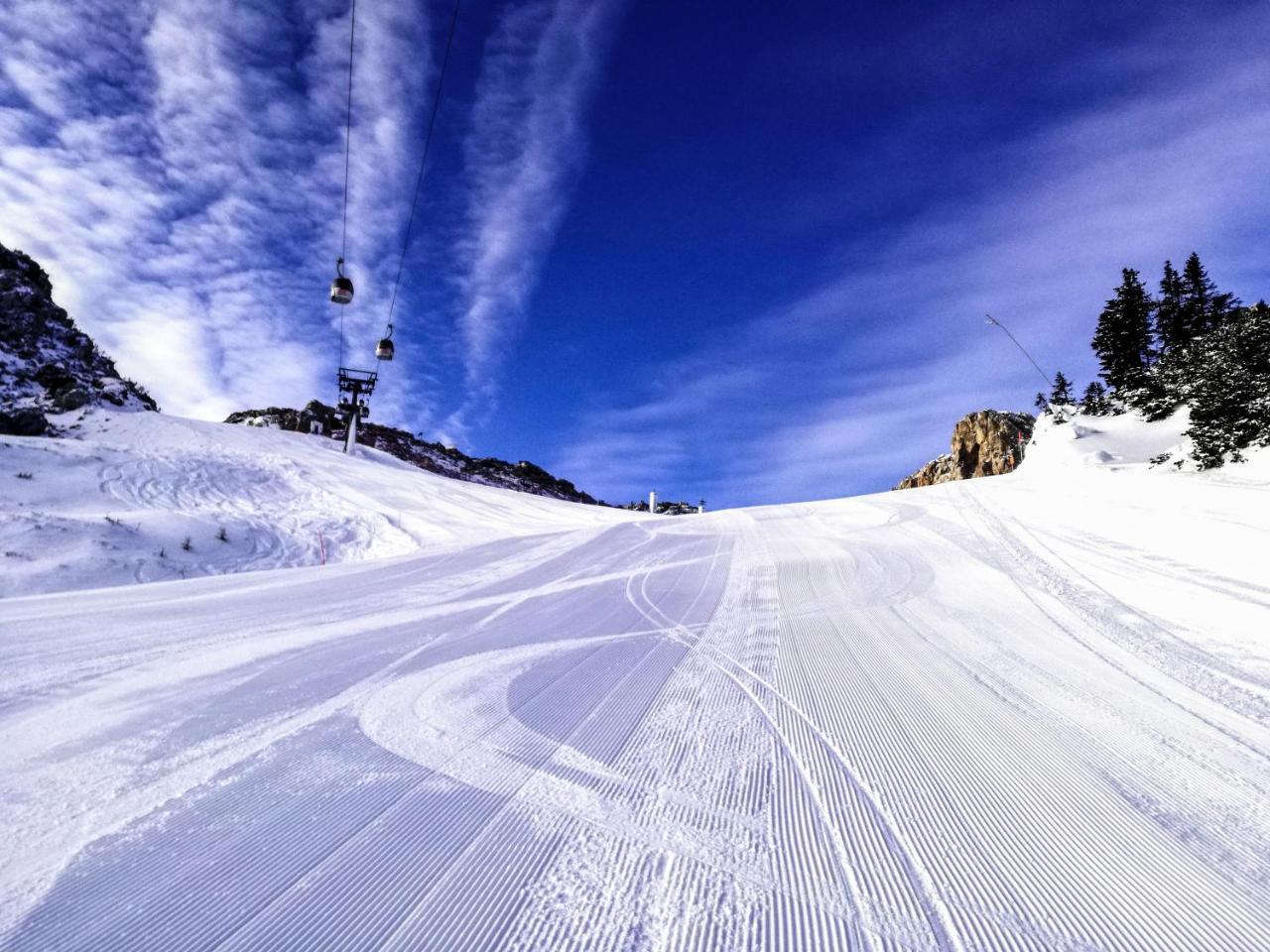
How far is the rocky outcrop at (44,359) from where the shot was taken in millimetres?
17134

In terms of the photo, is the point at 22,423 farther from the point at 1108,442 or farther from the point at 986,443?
the point at 986,443

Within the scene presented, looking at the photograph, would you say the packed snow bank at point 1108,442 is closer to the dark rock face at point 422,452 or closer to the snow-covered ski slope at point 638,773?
the snow-covered ski slope at point 638,773

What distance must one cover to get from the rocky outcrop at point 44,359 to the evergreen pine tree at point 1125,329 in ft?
167

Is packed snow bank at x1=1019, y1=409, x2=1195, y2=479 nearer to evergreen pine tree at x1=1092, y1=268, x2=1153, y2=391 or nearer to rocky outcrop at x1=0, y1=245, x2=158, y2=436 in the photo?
evergreen pine tree at x1=1092, y1=268, x2=1153, y2=391

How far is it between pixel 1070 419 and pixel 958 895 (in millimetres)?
33894

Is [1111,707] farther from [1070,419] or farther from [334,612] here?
[1070,419]

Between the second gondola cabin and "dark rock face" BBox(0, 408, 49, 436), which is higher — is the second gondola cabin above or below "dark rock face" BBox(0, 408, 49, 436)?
above

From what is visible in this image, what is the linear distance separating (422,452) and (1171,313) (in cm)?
5205

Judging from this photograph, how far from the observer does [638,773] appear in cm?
189

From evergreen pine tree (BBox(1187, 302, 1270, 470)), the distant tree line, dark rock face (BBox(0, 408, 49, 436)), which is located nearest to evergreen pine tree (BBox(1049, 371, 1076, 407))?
the distant tree line

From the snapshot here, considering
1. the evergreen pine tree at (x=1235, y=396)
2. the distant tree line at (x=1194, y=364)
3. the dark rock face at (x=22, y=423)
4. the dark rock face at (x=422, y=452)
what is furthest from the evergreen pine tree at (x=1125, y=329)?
the dark rock face at (x=22, y=423)

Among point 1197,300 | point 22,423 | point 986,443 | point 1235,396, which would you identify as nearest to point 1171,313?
point 1197,300

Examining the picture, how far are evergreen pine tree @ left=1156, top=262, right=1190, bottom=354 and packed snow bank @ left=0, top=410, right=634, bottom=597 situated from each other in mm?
44633

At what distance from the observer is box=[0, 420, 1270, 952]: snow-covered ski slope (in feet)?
4.09
